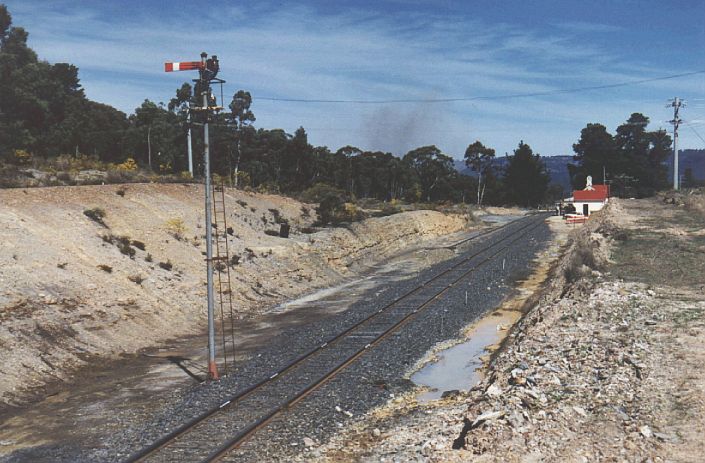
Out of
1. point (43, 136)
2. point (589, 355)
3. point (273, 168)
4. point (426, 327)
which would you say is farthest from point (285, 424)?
point (273, 168)

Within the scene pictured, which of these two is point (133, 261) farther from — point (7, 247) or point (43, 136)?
point (43, 136)

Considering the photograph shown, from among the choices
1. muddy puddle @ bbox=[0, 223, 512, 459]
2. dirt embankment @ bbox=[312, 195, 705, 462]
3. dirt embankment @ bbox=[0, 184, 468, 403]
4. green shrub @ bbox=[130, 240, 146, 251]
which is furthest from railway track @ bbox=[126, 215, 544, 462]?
green shrub @ bbox=[130, 240, 146, 251]

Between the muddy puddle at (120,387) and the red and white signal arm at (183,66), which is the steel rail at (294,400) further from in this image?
the red and white signal arm at (183,66)

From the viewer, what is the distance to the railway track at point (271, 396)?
11.2m

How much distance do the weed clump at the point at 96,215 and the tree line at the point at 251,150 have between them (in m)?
7.04

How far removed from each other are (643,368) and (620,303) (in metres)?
6.99

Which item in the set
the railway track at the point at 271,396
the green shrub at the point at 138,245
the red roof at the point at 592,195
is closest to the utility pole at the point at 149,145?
the green shrub at the point at 138,245

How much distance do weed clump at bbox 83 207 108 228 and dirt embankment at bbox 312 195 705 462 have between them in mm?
19166

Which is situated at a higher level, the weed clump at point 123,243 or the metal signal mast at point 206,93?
the metal signal mast at point 206,93

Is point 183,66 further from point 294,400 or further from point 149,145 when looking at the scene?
point 149,145

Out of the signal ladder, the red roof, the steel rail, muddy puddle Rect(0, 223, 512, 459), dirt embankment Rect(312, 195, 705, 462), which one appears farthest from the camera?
the red roof

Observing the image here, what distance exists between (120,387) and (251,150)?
71574mm

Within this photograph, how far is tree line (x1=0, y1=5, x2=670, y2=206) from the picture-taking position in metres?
57.1

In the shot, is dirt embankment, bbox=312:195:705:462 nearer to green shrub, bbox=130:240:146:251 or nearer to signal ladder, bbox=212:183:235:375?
signal ladder, bbox=212:183:235:375
